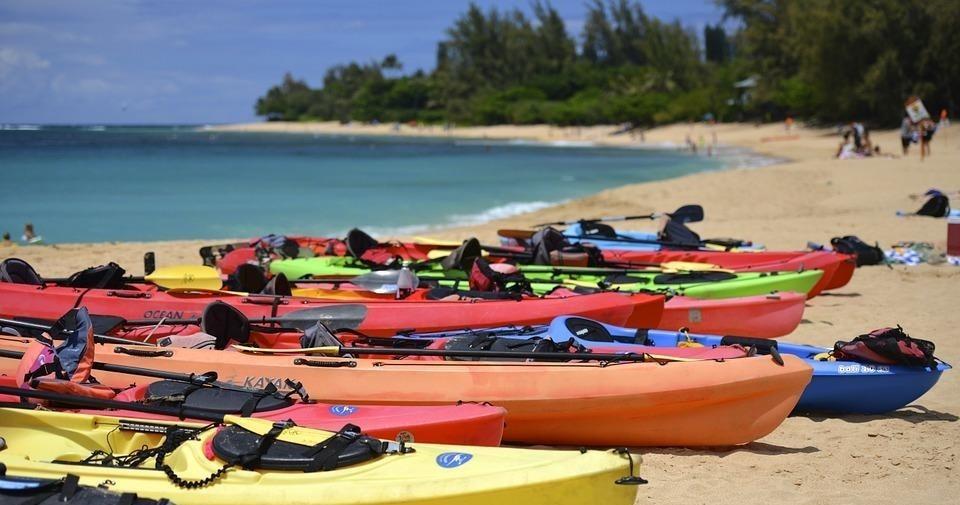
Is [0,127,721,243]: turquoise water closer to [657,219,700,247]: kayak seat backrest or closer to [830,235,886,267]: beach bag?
[657,219,700,247]: kayak seat backrest

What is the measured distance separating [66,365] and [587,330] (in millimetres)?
3116

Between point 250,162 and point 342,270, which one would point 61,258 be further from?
point 250,162

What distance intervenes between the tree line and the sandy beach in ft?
32.3

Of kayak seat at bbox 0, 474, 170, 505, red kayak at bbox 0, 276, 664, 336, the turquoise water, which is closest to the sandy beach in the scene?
red kayak at bbox 0, 276, 664, 336

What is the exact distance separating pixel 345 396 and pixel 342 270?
14.0 feet

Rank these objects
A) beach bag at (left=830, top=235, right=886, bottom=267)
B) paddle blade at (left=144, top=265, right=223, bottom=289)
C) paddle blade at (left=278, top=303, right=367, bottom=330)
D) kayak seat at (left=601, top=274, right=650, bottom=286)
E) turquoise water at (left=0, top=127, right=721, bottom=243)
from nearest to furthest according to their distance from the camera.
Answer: paddle blade at (left=278, top=303, right=367, bottom=330)
paddle blade at (left=144, top=265, right=223, bottom=289)
kayak seat at (left=601, top=274, right=650, bottom=286)
beach bag at (left=830, top=235, right=886, bottom=267)
turquoise water at (left=0, top=127, right=721, bottom=243)

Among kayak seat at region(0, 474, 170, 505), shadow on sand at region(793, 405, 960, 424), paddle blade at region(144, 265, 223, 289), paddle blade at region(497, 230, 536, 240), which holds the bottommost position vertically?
shadow on sand at region(793, 405, 960, 424)

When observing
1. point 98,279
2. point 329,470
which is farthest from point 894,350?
point 98,279

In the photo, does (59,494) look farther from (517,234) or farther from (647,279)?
(517,234)

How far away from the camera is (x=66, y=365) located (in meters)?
5.15

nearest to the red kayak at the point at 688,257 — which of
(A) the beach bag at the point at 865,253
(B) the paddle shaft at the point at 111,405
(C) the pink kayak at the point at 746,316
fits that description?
(A) the beach bag at the point at 865,253

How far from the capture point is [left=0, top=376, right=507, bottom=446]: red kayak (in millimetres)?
4648

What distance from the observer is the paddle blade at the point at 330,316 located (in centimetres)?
692

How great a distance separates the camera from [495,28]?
296 ft
